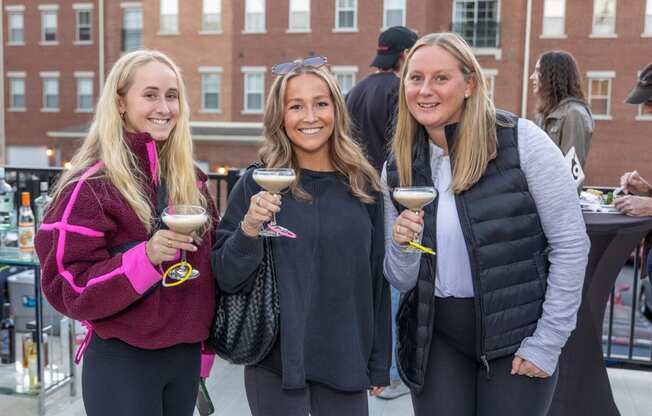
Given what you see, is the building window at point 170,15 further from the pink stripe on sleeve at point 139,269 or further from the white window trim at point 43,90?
the pink stripe on sleeve at point 139,269

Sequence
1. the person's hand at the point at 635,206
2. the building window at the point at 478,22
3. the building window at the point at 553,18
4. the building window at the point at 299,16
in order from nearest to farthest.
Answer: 1. the person's hand at the point at 635,206
2. the building window at the point at 553,18
3. the building window at the point at 478,22
4. the building window at the point at 299,16

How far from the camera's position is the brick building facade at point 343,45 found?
74.4ft

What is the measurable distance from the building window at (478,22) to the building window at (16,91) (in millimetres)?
20026

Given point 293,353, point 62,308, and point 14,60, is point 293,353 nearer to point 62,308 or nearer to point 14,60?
point 62,308

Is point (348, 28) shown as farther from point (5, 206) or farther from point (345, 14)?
point (5, 206)

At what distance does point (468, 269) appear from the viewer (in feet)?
6.91

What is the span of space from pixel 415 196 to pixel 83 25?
30261 millimetres

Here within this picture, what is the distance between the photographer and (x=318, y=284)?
6.98 feet

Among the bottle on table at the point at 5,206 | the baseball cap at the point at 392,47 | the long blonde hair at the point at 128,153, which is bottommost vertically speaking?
the bottle on table at the point at 5,206

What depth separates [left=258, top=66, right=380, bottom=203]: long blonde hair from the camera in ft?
7.25

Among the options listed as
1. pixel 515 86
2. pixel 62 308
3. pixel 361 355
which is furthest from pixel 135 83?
pixel 515 86

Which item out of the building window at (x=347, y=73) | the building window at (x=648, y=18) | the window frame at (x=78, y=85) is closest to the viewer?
the building window at (x=648, y=18)

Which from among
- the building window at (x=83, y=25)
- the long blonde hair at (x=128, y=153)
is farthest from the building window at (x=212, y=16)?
the long blonde hair at (x=128, y=153)

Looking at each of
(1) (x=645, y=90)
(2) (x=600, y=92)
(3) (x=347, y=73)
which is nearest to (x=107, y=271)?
(1) (x=645, y=90)
